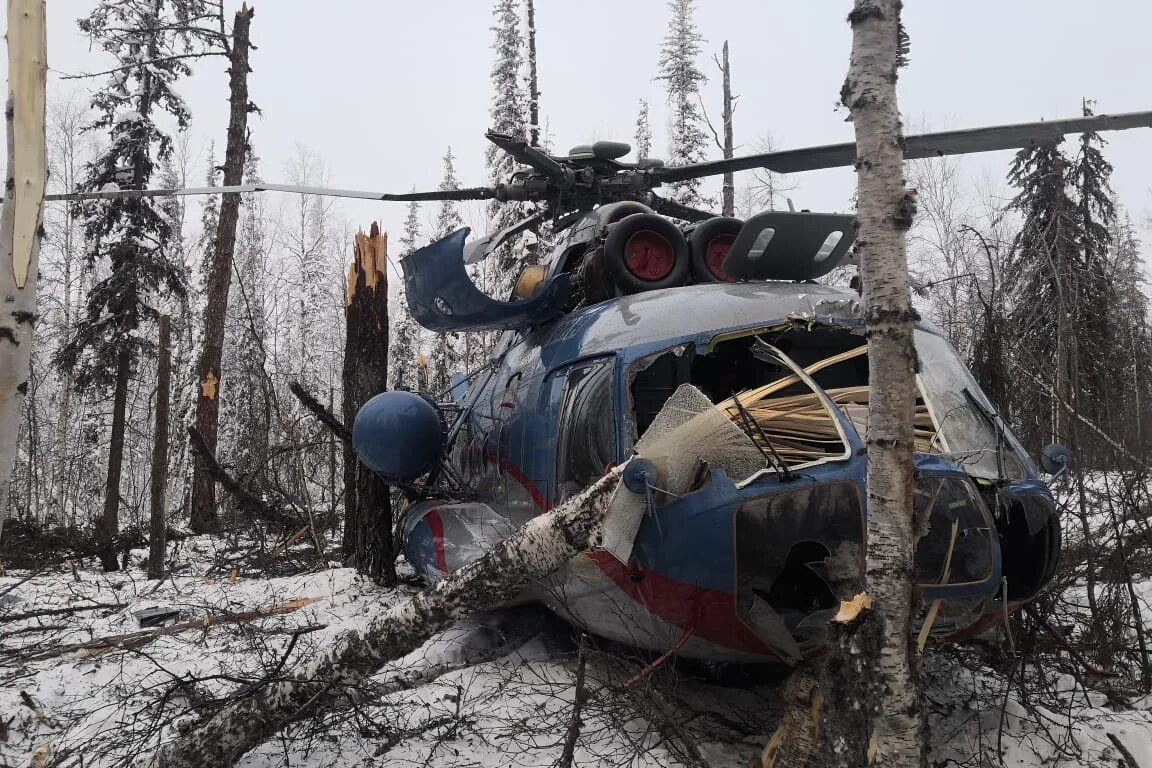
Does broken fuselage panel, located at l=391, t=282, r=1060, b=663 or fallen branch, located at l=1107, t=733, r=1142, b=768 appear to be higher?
broken fuselage panel, located at l=391, t=282, r=1060, b=663

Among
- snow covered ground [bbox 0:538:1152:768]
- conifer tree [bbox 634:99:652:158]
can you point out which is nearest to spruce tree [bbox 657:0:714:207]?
conifer tree [bbox 634:99:652:158]

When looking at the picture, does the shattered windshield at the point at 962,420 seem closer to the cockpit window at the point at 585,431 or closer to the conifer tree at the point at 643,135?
the cockpit window at the point at 585,431

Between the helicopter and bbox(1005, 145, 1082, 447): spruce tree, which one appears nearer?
the helicopter

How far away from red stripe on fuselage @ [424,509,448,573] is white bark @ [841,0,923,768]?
400 cm

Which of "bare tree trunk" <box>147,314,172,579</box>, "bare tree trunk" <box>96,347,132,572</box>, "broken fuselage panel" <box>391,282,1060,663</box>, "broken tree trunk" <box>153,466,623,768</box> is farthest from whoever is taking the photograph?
"bare tree trunk" <box>96,347,132,572</box>

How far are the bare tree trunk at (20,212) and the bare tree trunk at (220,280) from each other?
9524 mm

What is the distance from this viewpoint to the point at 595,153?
6637 millimetres

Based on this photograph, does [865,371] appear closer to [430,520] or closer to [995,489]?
[995,489]

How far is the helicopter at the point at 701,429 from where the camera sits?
340 cm

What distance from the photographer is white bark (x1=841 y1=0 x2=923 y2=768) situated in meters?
2.53

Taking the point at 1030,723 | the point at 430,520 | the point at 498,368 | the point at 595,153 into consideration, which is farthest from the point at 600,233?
the point at 1030,723

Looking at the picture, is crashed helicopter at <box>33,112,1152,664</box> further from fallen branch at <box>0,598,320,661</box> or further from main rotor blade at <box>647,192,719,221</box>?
fallen branch at <box>0,598,320,661</box>

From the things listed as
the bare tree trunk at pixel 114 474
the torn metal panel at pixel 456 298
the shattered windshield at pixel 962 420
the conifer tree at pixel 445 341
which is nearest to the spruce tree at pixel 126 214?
the bare tree trunk at pixel 114 474

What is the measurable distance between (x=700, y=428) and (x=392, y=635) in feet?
6.04
